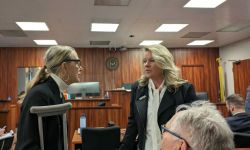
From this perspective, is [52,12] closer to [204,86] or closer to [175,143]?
[175,143]

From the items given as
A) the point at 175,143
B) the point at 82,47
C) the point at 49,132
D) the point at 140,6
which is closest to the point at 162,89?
the point at 49,132

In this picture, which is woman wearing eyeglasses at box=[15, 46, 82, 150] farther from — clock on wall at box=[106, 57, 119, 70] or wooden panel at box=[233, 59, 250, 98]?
wooden panel at box=[233, 59, 250, 98]

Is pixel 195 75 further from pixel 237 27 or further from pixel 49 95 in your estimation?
pixel 49 95

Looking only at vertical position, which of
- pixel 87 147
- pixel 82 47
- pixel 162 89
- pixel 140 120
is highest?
pixel 82 47

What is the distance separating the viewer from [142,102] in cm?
200

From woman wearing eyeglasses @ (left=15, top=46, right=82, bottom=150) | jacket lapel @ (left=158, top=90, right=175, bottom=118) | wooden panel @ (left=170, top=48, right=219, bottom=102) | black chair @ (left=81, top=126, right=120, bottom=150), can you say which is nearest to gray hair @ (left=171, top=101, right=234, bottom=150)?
woman wearing eyeglasses @ (left=15, top=46, right=82, bottom=150)

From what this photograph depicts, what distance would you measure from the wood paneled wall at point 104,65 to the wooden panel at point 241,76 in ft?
3.44

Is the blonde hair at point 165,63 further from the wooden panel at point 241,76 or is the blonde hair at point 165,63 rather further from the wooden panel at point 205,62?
the wooden panel at point 205,62

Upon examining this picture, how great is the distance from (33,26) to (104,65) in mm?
3476

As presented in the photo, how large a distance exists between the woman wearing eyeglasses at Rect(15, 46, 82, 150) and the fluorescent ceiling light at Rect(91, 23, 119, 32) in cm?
478

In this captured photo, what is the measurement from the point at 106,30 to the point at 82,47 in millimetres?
2570

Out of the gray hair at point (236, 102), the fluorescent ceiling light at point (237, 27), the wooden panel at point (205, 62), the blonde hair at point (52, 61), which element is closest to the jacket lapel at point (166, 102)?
the blonde hair at point (52, 61)

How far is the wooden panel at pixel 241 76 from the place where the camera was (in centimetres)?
863

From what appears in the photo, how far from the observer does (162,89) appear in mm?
1979
